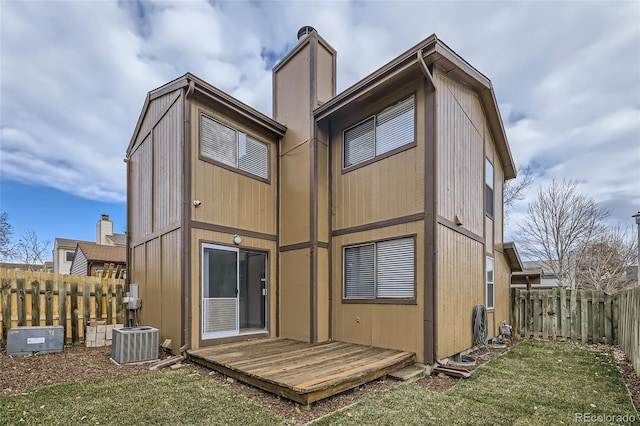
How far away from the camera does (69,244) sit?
82.5 ft

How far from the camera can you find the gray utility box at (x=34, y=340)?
18.9 feet

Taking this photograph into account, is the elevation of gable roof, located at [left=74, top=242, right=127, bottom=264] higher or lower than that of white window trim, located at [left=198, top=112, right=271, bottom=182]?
lower

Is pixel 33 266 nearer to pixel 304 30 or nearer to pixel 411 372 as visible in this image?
pixel 304 30

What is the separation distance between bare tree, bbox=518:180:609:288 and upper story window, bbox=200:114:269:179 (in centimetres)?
1882

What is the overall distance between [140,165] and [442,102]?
24.8ft

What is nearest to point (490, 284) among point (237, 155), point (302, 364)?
point (302, 364)

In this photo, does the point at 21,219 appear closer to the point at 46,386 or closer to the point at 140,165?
the point at 140,165

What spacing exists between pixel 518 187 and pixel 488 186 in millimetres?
13256

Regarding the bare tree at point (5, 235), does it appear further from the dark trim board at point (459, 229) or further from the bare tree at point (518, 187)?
the bare tree at point (518, 187)

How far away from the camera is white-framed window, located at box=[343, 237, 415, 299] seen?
611cm

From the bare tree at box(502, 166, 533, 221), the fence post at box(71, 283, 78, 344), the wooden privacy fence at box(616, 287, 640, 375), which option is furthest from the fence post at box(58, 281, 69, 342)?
the bare tree at box(502, 166, 533, 221)

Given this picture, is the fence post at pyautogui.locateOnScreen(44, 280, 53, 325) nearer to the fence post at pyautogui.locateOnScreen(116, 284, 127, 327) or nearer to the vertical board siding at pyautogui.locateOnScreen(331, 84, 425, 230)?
the fence post at pyautogui.locateOnScreen(116, 284, 127, 327)

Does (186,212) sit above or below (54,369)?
above

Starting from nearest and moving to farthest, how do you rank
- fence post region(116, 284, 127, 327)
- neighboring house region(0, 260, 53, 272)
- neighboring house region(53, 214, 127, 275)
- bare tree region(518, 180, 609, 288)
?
fence post region(116, 284, 127, 327), bare tree region(518, 180, 609, 288), neighboring house region(53, 214, 127, 275), neighboring house region(0, 260, 53, 272)
